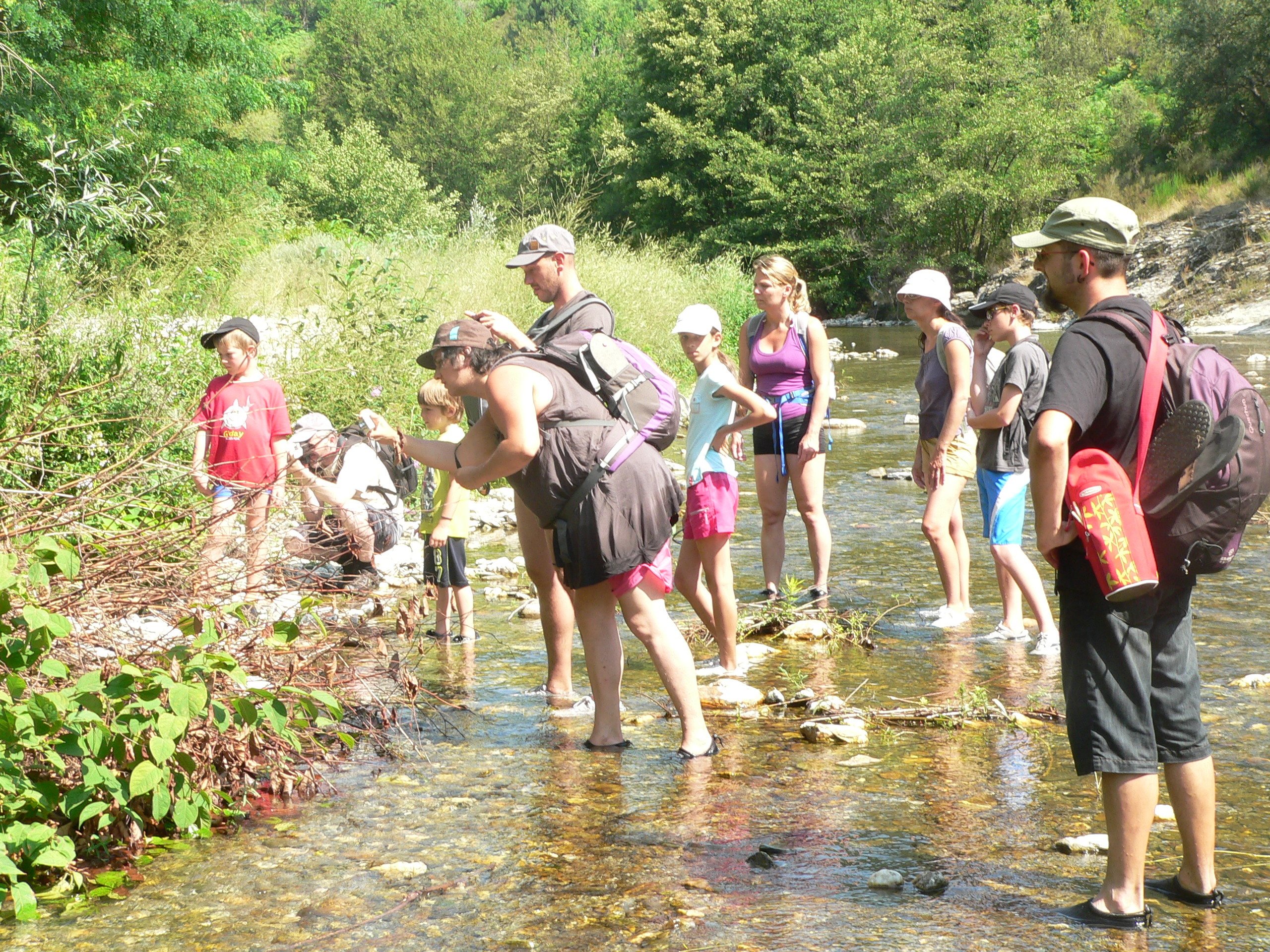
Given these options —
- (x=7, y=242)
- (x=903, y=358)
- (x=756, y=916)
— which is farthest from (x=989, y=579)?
(x=903, y=358)

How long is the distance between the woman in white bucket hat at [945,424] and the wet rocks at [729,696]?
170cm

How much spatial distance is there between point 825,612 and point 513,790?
9.51 feet

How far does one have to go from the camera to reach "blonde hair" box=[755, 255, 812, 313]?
6.79m

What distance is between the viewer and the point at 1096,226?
10.7 ft

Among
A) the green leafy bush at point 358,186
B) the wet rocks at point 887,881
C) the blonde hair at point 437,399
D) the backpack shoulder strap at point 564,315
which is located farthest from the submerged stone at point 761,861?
the green leafy bush at point 358,186

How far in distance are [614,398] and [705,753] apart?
147cm

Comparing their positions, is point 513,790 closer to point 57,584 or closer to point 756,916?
point 756,916

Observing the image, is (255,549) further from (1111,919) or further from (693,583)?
(1111,919)

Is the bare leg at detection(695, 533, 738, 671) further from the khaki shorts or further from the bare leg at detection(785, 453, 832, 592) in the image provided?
the khaki shorts

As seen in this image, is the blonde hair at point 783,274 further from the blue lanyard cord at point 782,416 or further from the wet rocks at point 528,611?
the wet rocks at point 528,611

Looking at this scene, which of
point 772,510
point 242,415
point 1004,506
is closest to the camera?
point 1004,506

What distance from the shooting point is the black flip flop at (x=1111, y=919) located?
321 cm

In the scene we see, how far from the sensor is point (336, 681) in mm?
4652

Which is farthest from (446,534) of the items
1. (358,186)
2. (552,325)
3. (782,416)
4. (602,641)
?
(358,186)
